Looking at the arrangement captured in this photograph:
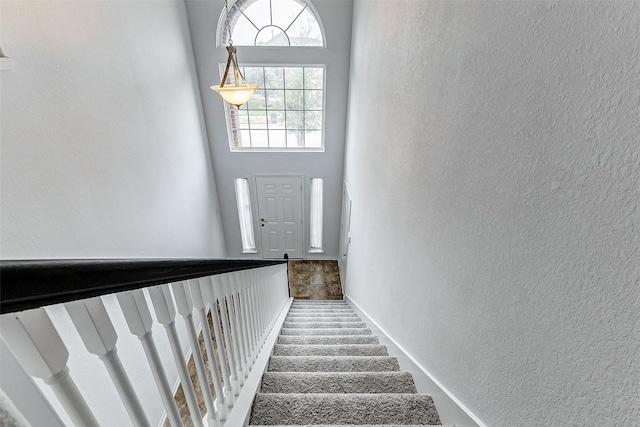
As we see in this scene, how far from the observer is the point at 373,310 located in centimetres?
256

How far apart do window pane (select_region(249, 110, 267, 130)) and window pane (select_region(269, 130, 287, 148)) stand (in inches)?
6.7

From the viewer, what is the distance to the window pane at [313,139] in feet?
16.4

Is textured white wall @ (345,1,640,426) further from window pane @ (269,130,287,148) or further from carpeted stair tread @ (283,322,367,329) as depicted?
window pane @ (269,130,287,148)

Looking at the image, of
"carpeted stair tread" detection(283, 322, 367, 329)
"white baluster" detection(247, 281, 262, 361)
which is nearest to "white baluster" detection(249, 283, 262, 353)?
"white baluster" detection(247, 281, 262, 361)

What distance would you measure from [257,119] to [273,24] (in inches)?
52.8

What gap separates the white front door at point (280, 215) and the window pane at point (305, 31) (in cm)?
206

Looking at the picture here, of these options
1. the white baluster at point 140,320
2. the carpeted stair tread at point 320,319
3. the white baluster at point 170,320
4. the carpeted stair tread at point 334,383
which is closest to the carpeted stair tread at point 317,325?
the carpeted stair tread at point 320,319

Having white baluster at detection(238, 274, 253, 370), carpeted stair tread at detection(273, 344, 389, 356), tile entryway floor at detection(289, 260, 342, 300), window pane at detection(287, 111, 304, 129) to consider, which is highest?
window pane at detection(287, 111, 304, 129)

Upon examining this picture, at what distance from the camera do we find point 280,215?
5.68 m

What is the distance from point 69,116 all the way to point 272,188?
3.51 metres

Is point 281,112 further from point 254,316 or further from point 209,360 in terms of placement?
point 209,360

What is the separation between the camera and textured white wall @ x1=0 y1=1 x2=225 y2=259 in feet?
5.16

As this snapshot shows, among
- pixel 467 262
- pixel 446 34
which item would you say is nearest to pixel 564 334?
pixel 467 262

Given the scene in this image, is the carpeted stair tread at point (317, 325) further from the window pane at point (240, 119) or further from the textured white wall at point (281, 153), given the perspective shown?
the window pane at point (240, 119)
